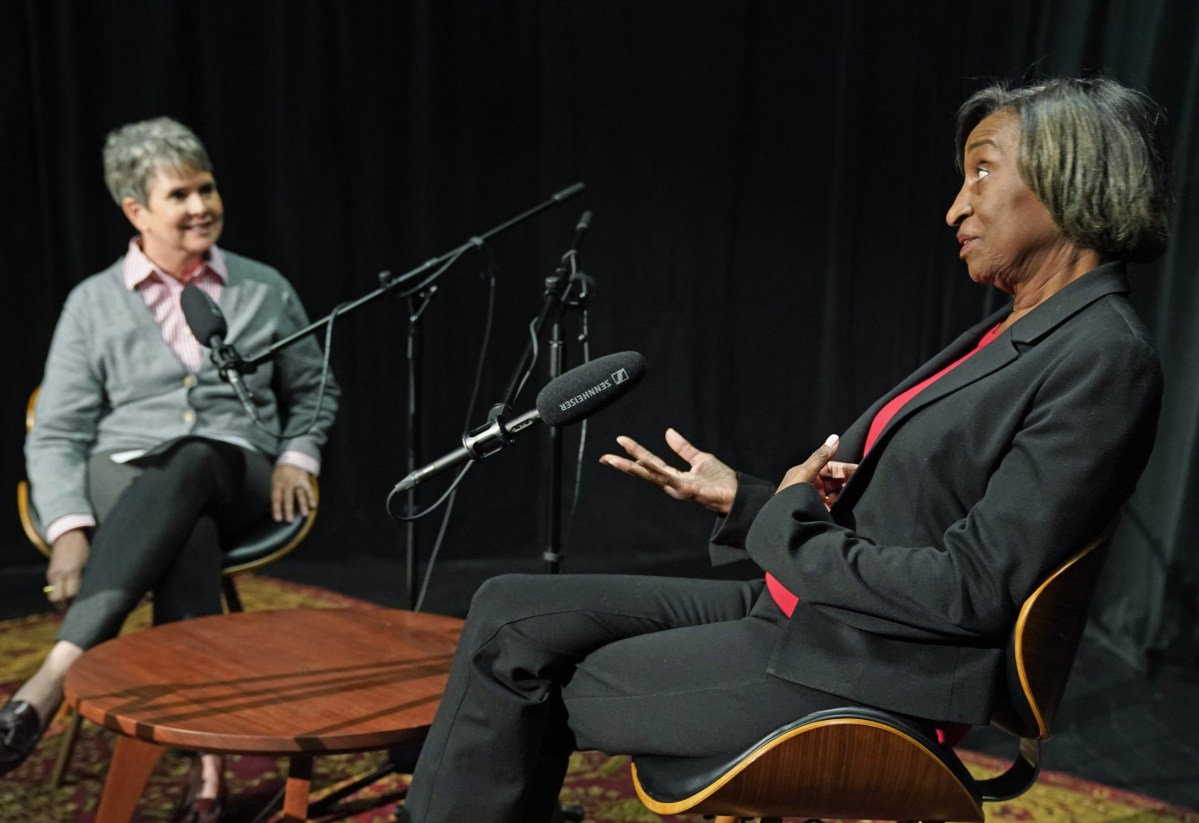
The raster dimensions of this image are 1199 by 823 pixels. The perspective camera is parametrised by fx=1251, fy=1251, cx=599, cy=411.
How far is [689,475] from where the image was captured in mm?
1804

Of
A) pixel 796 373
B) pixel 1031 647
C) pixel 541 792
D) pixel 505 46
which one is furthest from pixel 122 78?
pixel 1031 647

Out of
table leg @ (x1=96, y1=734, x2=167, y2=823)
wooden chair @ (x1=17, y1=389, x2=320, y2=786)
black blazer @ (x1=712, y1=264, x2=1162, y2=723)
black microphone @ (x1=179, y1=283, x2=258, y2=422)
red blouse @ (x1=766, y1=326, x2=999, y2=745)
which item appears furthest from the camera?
wooden chair @ (x1=17, y1=389, x2=320, y2=786)

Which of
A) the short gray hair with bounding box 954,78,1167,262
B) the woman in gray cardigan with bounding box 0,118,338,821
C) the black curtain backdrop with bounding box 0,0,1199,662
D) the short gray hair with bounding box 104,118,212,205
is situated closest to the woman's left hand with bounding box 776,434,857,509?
the short gray hair with bounding box 954,78,1167,262

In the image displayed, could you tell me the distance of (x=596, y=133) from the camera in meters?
4.39

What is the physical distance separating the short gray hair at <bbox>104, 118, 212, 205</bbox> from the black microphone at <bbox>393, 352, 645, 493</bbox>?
5.73ft

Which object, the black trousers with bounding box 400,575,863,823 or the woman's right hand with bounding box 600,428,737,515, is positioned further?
the woman's right hand with bounding box 600,428,737,515

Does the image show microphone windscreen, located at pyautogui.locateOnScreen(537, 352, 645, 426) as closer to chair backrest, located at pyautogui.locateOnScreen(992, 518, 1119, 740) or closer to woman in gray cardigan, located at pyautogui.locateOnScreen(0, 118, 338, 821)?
chair backrest, located at pyautogui.locateOnScreen(992, 518, 1119, 740)

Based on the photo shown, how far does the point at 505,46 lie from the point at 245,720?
321 centimetres

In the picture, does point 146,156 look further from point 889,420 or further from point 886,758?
point 886,758

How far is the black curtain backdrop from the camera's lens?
4.18 m


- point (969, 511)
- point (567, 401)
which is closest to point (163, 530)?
point (567, 401)

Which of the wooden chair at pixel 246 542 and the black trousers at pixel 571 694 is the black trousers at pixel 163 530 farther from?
the black trousers at pixel 571 694

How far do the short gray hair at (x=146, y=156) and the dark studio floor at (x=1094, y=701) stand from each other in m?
1.34

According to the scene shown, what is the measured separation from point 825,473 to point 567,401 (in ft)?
1.49
